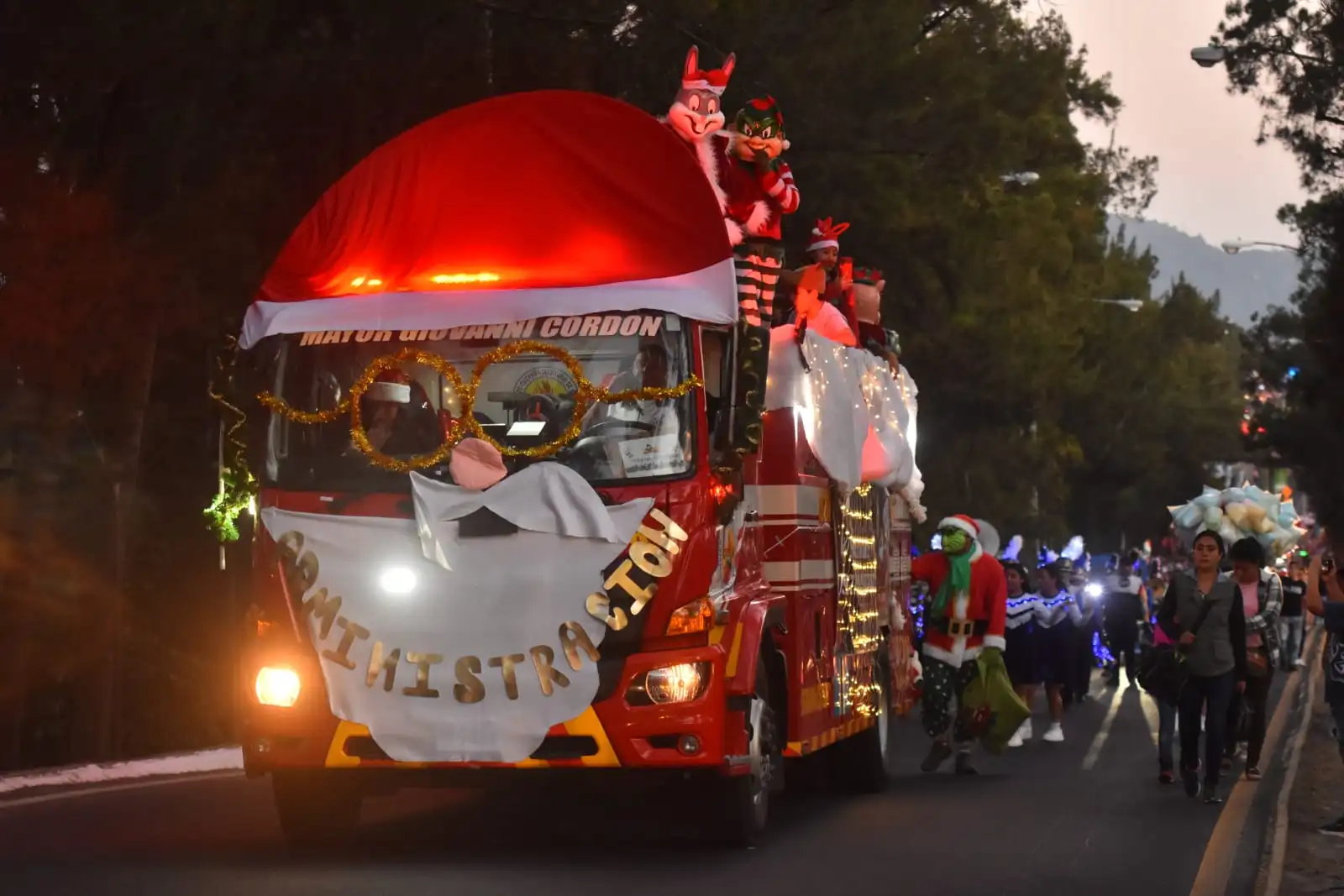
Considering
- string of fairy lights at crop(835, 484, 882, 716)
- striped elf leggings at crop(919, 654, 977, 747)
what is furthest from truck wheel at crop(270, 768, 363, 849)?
striped elf leggings at crop(919, 654, 977, 747)

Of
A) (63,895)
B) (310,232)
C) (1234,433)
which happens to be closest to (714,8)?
(310,232)

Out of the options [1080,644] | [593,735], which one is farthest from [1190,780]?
[1080,644]

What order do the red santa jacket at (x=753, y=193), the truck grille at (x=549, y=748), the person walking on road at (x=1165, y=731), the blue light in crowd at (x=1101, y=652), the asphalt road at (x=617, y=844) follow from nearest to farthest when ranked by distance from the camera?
the asphalt road at (x=617, y=844)
the truck grille at (x=549, y=748)
the red santa jacket at (x=753, y=193)
the person walking on road at (x=1165, y=731)
the blue light in crowd at (x=1101, y=652)

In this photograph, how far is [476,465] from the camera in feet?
38.3

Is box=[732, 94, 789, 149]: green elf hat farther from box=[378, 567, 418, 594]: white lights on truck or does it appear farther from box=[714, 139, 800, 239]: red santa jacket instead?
box=[378, 567, 418, 594]: white lights on truck

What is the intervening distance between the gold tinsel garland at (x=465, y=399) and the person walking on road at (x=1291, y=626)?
86.5ft

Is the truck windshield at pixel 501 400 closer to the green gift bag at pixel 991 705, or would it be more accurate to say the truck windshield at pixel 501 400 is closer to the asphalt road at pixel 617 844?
the asphalt road at pixel 617 844

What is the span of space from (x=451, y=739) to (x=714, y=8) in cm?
1429

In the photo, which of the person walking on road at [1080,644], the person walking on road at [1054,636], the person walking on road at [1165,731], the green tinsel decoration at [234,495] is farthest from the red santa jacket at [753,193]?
the person walking on road at [1080,644]

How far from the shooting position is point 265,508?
11.9m

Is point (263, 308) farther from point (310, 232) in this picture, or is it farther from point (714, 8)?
point (714, 8)

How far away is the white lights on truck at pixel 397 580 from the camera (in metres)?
11.7

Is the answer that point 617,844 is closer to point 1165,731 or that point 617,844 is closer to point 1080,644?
point 1165,731

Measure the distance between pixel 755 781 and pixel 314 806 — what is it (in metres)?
2.21
